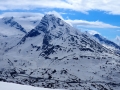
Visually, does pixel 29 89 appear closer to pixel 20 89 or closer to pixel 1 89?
pixel 20 89

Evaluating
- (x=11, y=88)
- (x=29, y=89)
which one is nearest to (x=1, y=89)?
(x=11, y=88)

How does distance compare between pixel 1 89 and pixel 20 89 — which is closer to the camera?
pixel 1 89

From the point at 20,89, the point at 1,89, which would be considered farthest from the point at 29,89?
the point at 1,89

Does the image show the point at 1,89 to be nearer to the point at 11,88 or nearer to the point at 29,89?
the point at 11,88

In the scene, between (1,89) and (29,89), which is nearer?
(1,89)
